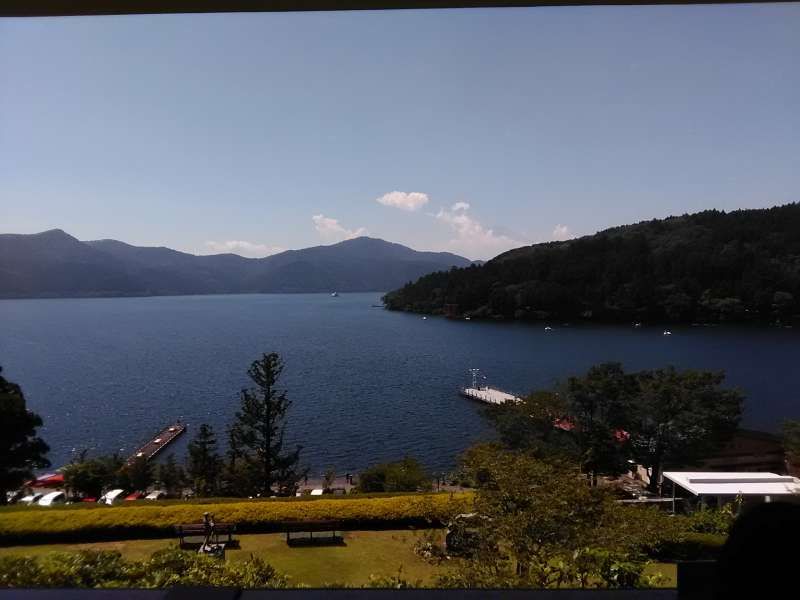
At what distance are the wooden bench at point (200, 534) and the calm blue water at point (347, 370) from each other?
5.56 m

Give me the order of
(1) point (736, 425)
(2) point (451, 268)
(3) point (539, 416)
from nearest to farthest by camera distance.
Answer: (3) point (539, 416) → (1) point (736, 425) → (2) point (451, 268)

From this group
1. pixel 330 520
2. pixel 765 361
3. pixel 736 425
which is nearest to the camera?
pixel 330 520

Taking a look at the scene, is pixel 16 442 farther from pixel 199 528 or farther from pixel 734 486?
pixel 734 486

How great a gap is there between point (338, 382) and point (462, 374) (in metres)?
3.82

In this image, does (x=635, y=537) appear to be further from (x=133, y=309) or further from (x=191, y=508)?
(x=133, y=309)

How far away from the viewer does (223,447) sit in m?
10.2

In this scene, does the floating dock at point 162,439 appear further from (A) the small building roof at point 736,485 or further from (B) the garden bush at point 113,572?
(A) the small building roof at point 736,485

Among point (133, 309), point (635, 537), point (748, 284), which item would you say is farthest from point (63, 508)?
point (133, 309)

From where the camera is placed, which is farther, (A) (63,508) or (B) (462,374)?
(B) (462,374)

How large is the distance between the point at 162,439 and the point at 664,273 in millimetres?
13167

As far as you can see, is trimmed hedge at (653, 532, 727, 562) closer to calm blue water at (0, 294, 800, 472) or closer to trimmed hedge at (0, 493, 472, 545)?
trimmed hedge at (0, 493, 472, 545)

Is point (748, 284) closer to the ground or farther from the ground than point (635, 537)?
farther from the ground

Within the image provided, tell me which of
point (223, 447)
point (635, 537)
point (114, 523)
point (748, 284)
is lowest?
point (223, 447)

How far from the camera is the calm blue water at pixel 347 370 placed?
11.2 meters
